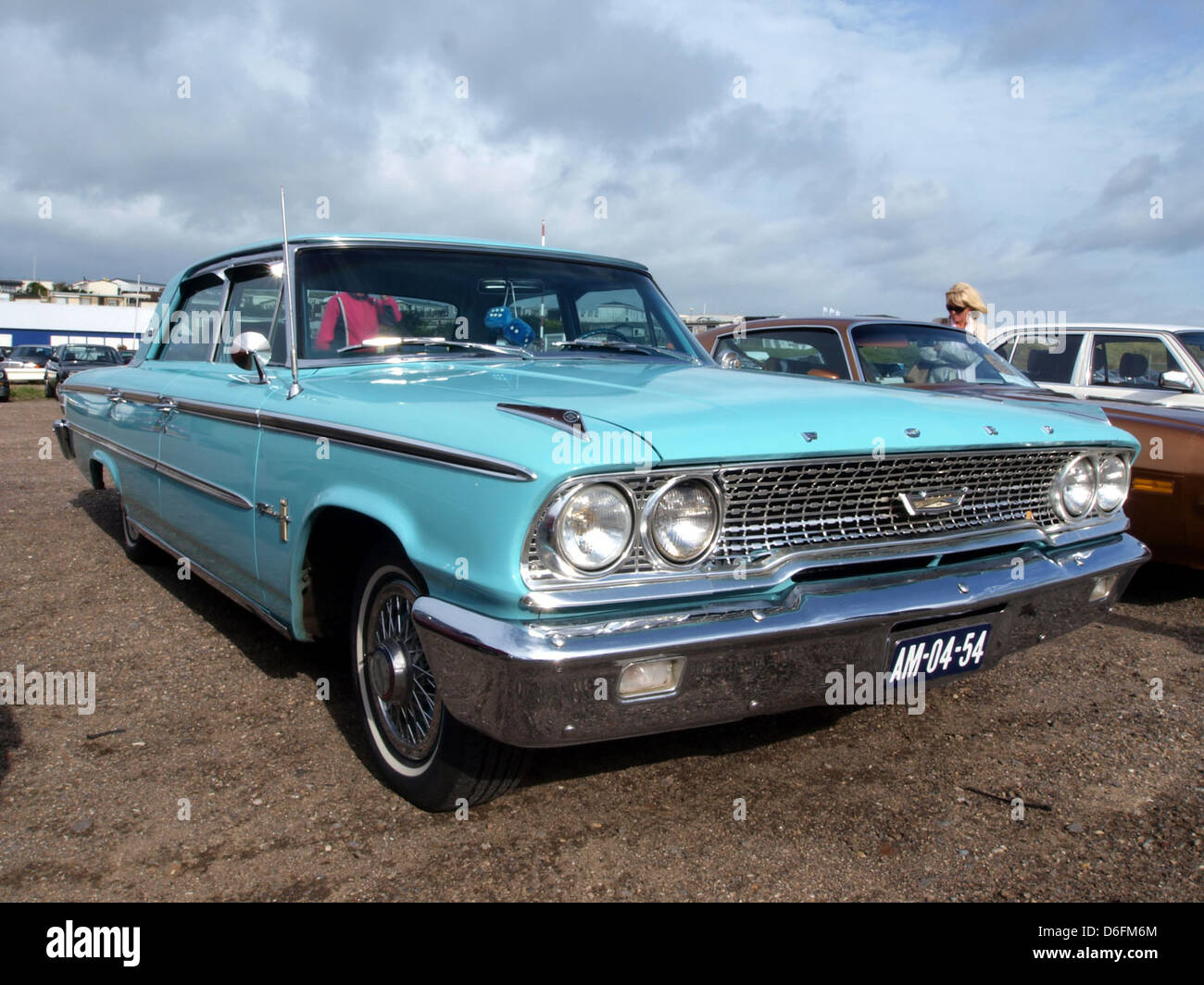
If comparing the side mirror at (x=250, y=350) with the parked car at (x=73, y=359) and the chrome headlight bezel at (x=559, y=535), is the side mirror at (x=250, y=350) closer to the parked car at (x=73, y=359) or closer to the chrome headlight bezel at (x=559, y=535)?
the chrome headlight bezel at (x=559, y=535)

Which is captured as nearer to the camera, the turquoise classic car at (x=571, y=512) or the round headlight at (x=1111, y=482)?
the turquoise classic car at (x=571, y=512)

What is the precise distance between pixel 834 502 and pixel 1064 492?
1063 millimetres

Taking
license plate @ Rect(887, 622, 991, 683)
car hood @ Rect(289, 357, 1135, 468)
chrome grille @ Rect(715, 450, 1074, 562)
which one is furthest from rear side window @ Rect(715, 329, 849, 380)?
license plate @ Rect(887, 622, 991, 683)

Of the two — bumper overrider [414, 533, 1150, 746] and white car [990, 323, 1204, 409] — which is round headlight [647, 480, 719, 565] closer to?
bumper overrider [414, 533, 1150, 746]

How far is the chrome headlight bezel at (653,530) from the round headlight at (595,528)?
4 centimetres

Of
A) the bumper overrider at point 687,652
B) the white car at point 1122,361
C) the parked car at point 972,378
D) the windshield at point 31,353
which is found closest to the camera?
the bumper overrider at point 687,652

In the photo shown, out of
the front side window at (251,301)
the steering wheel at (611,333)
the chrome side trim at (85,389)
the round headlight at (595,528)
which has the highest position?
the front side window at (251,301)

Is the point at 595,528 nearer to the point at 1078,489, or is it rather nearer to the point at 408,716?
the point at 408,716

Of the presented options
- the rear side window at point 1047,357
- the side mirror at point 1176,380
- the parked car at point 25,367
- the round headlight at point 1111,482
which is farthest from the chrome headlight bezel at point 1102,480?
the parked car at point 25,367

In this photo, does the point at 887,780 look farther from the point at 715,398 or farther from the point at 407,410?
the point at 407,410

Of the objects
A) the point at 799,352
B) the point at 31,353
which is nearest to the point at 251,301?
the point at 799,352

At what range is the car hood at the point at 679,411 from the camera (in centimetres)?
214

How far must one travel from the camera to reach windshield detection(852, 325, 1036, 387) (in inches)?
216
